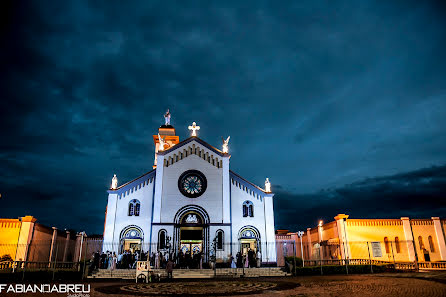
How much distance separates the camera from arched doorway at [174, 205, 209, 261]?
30.2 m

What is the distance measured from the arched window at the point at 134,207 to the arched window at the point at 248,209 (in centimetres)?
1129

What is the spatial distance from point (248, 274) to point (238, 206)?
363 inches

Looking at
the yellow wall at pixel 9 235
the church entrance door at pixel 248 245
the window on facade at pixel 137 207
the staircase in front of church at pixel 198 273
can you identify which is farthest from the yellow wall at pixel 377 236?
the yellow wall at pixel 9 235

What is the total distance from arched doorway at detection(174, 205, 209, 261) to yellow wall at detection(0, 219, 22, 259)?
14.2 metres

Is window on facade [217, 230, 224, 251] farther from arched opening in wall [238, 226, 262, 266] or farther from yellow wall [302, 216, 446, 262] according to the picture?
yellow wall [302, 216, 446, 262]

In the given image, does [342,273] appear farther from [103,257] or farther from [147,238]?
[103,257]

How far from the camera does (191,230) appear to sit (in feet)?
100

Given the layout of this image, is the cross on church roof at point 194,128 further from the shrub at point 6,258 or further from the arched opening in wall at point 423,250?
the arched opening in wall at point 423,250

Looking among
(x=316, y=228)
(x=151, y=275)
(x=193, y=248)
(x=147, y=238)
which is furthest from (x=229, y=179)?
(x=151, y=275)

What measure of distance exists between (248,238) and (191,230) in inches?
239

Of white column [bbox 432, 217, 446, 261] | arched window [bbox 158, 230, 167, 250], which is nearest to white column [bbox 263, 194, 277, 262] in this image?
arched window [bbox 158, 230, 167, 250]

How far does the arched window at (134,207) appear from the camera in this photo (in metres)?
31.0

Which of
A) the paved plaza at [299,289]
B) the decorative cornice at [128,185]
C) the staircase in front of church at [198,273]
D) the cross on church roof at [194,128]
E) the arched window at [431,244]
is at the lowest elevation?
the staircase in front of church at [198,273]

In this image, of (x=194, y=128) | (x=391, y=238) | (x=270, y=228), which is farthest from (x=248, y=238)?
(x=391, y=238)
